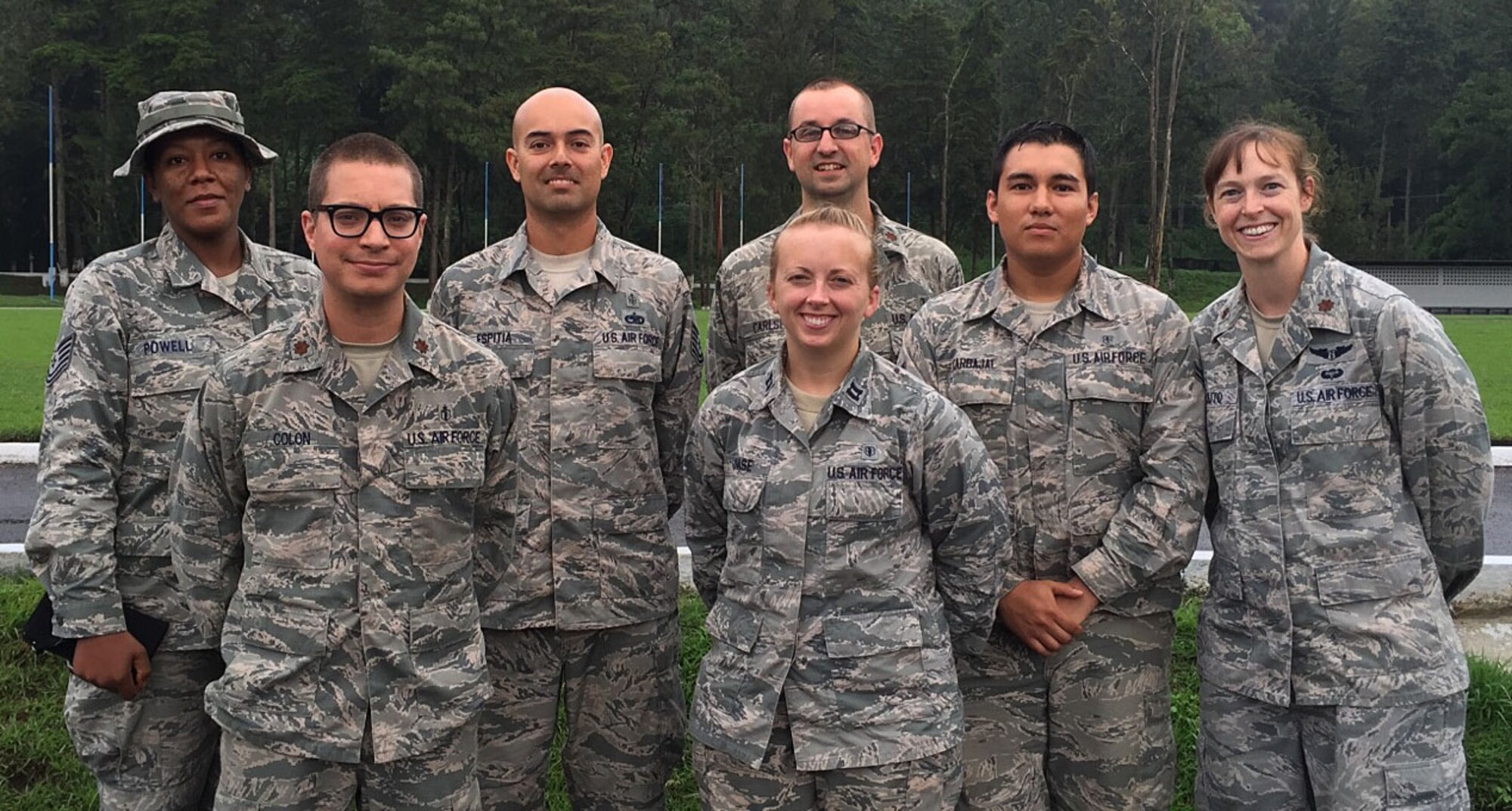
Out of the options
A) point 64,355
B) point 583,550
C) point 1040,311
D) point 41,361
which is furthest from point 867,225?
point 41,361

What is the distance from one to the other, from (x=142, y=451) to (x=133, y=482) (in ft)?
0.29

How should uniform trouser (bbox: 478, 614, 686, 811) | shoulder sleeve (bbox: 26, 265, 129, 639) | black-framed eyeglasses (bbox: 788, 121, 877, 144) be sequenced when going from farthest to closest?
black-framed eyeglasses (bbox: 788, 121, 877, 144)
uniform trouser (bbox: 478, 614, 686, 811)
shoulder sleeve (bbox: 26, 265, 129, 639)

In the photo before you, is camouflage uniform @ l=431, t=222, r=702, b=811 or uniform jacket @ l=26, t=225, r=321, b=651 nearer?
uniform jacket @ l=26, t=225, r=321, b=651

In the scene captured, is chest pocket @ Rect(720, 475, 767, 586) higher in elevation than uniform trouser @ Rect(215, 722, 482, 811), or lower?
higher

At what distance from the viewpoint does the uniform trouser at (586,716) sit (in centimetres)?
388

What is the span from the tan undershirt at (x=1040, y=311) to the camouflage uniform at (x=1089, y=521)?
17 mm

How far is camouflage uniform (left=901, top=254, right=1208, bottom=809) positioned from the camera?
3.55 metres

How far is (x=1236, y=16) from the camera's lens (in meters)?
62.7

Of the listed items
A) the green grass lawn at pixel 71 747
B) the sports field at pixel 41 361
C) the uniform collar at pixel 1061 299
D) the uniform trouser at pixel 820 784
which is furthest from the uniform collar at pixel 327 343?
the sports field at pixel 41 361

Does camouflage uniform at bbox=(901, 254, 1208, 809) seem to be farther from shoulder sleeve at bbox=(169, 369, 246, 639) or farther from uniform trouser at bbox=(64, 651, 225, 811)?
uniform trouser at bbox=(64, 651, 225, 811)

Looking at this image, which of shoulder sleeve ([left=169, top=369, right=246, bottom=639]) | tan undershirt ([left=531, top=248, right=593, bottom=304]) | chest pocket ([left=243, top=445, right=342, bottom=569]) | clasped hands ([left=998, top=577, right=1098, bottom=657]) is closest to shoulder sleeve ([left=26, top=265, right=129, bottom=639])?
shoulder sleeve ([left=169, top=369, right=246, bottom=639])

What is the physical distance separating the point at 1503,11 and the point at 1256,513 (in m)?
73.4

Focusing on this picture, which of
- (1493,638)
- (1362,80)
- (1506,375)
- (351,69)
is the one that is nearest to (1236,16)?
(1362,80)

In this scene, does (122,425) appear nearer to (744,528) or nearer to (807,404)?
(744,528)
